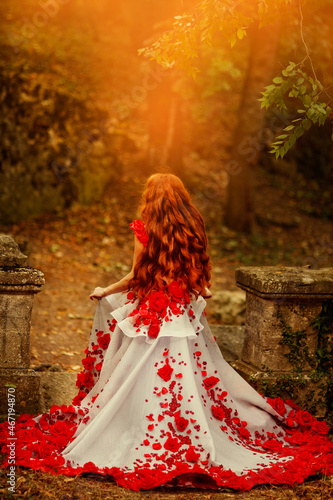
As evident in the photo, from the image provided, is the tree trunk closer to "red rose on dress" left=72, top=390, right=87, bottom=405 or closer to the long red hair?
the long red hair

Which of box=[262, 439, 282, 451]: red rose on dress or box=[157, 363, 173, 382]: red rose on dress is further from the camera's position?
box=[262, 439, 282, 451]: red rose on dress

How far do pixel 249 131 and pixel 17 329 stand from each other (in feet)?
26.5

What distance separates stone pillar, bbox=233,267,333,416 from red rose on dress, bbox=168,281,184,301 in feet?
2.07

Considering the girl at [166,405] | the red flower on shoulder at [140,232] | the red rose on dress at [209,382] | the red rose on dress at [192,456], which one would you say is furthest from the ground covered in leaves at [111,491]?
the red flower on shoulder at [140,232]

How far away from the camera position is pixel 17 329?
143 inches

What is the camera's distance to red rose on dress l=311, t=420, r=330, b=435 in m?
3.73

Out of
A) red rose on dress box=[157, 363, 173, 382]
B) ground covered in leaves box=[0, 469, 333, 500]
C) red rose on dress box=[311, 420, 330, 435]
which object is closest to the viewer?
ground covered in leaves box=[0, 469, 333, 500]

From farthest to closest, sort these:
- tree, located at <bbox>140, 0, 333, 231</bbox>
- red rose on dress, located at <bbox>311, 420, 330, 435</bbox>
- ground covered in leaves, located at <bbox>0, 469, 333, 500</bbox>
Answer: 1. red rose on dress, located at <bbox>311, 420, 330, 435</bbox>
2. tree, located at <bbox>140, 0, 333, 231</bbox>
3. ground covered in leaves, located at <bbox>0, 469, 333, 500</bbox>

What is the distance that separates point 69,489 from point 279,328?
1871mm

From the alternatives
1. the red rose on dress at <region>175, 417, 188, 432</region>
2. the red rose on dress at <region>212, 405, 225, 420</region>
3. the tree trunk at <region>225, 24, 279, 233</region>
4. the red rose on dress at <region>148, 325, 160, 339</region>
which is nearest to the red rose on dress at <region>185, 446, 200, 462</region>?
the red rose on dress at <region>175, 417, 188, 432</region>

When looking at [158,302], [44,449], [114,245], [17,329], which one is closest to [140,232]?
[158,302]

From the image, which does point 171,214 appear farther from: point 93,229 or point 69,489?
point 93,229

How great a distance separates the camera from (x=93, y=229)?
10.2 meters

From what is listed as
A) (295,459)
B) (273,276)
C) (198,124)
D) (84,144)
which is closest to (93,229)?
(84,144)
